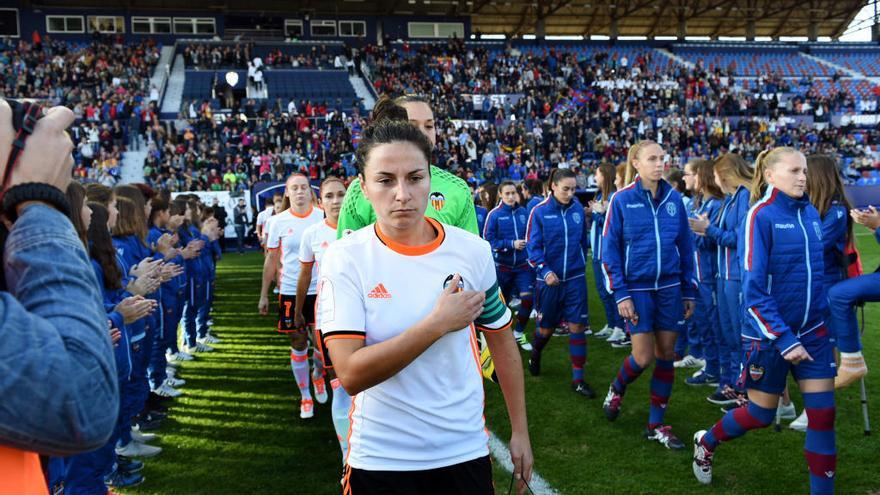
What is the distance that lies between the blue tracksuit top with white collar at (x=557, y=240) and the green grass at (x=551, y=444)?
1.24m

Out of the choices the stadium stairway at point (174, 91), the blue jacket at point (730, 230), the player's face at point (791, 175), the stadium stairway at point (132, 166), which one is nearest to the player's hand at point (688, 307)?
the blue jacket at point (730, 230)

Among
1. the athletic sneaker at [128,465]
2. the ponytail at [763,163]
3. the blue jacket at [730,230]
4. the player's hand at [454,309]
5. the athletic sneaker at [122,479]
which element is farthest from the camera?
the blue jacket at [730,230]

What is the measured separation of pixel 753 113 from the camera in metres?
36.4

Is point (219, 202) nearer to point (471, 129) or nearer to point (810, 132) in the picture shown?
point (471, 129)

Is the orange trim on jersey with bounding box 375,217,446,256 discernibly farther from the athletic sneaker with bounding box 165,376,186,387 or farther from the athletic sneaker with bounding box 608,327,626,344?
the athletic sneaker with bounding box 608,327,626,344

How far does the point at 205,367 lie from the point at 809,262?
7051mm

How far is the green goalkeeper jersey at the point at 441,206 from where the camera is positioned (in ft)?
10.4

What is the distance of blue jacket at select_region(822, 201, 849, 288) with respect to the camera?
4.58m

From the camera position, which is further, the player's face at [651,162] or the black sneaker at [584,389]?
the black sneaker at [584,389]

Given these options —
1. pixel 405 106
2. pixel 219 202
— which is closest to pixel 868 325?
pixel 405 106

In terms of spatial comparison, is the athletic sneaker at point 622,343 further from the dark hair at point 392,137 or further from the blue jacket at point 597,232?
the dark hair at point 392,137

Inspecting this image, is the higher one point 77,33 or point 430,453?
point 77,33

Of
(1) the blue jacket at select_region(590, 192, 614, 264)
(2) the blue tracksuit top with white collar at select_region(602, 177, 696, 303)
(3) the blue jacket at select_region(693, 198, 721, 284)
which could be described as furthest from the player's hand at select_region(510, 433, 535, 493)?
(1) the blue jacket at select_region(590, 192, 614, 264)

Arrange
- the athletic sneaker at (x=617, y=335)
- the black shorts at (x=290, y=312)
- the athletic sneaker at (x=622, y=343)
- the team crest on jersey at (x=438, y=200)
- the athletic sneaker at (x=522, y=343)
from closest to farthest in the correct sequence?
the team crest on jersey at (x=438, y=200) → the black shorts at (x=290, y=312) → the athletic sneaker at (x=622, y=343) → the athletic sneaker at (x=522, y=343) → the athletic sneaker at (x=617, y=335)
